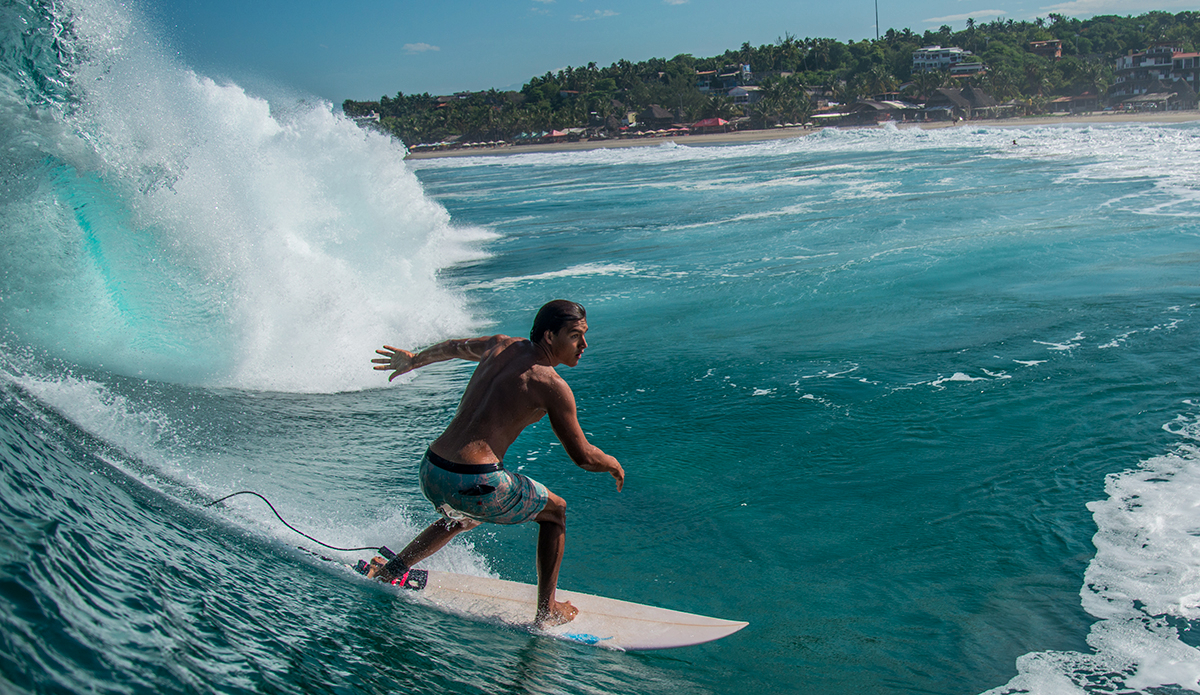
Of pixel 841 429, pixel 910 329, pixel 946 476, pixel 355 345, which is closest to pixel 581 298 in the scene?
pixel 355 345

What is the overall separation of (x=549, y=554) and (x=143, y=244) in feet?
29.0

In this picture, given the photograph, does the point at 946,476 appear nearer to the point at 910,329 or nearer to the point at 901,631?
the point at 901,631

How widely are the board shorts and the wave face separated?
6590 millimetres

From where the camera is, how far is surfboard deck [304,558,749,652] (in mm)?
4163

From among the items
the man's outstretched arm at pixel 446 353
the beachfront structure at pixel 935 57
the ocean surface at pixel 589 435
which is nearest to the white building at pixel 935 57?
the beachfront structure at pixel 935 57

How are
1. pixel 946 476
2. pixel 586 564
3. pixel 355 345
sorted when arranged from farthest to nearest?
1. pixel 355 345
2. pixel 946 476
3. pixel 586 564

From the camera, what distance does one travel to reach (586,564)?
5422 mm

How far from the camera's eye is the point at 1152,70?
10456 cm

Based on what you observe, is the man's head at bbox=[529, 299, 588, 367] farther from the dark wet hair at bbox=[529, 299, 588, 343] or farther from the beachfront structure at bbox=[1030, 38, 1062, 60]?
the beachfront structure at bbox=[1030, 38, 1062, 60]

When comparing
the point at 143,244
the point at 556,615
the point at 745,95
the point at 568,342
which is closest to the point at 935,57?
the point at 745,95

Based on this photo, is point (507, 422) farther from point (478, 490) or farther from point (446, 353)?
point (446, 353)

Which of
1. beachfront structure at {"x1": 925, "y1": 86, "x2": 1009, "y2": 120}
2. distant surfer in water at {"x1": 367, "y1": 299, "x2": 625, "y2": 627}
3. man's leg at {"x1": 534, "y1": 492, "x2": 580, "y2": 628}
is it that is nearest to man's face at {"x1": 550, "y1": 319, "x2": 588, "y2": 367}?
distant surfer in water at {"x1": 367, "y1": 299, "x2": 625, "y2": 627}

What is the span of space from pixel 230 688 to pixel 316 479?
13.6 ft

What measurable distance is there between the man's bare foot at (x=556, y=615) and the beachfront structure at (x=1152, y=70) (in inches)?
4488
